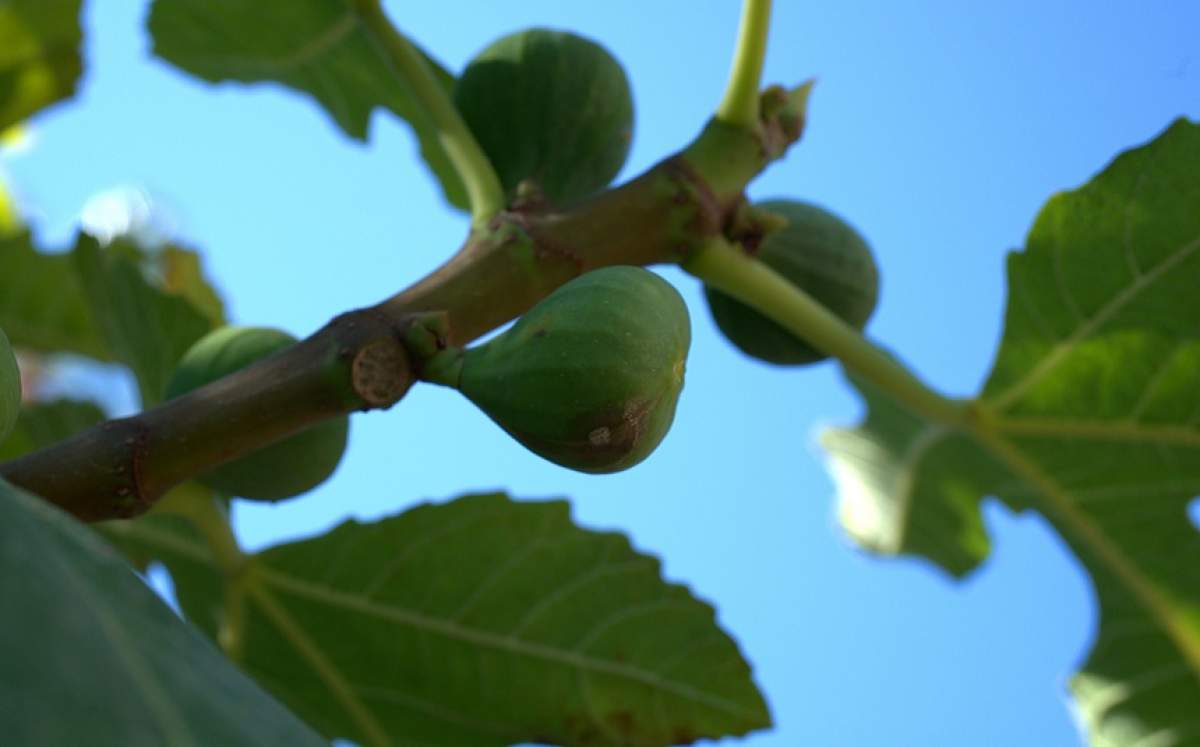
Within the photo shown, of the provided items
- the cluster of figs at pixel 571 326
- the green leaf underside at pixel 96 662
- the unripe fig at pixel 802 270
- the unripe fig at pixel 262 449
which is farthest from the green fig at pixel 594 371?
the unripe fig at pixel 802 270

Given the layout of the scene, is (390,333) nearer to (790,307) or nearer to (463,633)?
(790,307)

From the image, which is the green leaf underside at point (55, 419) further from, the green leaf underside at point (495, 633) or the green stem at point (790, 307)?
the green stem at point (790, 307)

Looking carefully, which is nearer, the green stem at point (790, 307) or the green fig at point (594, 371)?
the green fig at point (594, 371)

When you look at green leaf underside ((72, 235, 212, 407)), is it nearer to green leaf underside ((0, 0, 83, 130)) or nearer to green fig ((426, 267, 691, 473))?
green fig ((426, 267, 691, 473))

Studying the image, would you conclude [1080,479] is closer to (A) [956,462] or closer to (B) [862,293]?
(A) [956,462]

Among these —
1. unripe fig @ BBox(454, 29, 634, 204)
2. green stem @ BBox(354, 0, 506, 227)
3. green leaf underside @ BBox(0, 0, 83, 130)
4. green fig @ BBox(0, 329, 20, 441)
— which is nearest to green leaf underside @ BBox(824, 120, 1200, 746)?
Answer: unripe fig @ BBox(454, 29, 634, 204)
